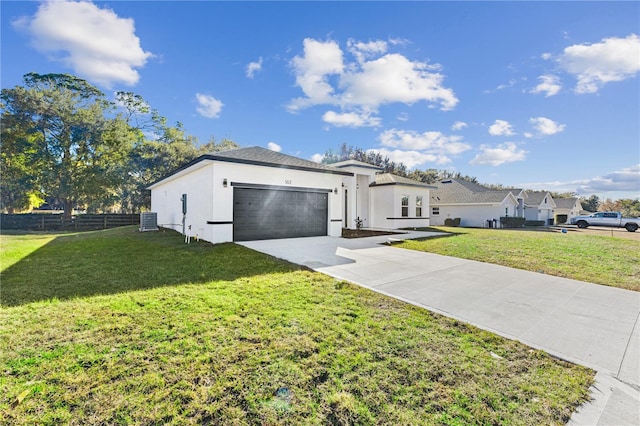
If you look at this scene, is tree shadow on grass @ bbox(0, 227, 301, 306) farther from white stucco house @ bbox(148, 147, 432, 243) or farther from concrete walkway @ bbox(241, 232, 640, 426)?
concrete walkway @ bbox(241, 232, 640, 426)

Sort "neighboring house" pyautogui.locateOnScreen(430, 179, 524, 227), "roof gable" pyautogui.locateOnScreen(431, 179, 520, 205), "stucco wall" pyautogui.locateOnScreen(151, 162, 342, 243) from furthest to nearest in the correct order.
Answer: "roof gable" pyautogui.locateOnScreen(431, 179, 520, 205) → "neighboring house" pyautogui.locateOnScreen(430, 179, 524, 227) → "stucco wall" pyautogui.locateOnScreen(151, 162, 342, 243)

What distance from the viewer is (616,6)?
7.73 metres

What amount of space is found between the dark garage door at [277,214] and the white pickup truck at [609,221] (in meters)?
29.1

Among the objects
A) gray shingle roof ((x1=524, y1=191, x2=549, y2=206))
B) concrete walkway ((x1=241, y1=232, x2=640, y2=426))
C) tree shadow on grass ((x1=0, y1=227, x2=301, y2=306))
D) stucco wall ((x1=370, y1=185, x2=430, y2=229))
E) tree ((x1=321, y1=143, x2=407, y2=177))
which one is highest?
tree ((x1=321, y1=143, x2=407, y2=177))

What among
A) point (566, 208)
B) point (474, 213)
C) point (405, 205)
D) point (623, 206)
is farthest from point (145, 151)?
point (623, 206)

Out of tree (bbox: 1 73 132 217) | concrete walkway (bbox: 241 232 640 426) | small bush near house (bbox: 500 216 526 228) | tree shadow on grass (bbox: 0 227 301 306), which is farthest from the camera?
small bush near house (bbox: 500 216 526 228)

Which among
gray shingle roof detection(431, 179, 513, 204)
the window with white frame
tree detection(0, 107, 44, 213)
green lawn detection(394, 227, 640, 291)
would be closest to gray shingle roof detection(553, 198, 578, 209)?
gray shingle roof detection(431, 179, 513, 204)

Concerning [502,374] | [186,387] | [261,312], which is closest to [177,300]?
[261,312]

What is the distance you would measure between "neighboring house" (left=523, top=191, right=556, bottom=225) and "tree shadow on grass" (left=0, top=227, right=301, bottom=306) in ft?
117

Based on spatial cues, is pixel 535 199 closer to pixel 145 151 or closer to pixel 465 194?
pixel 465 194

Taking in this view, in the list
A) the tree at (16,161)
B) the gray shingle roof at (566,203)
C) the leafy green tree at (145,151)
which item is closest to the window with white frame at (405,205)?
the leafy green tree at (145,151)

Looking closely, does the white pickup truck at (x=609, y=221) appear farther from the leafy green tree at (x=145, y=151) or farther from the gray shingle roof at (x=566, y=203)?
the leafy green tree at (x=145, y=151)

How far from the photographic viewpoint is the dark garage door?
33.3ft

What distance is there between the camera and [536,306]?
4.32 metres
